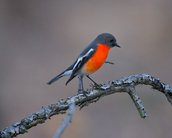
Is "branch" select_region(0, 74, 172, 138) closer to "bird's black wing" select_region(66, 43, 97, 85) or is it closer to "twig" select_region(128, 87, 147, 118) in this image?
"twig" select_region(128, 87, 147, 118)

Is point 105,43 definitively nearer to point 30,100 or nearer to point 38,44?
point 30,100

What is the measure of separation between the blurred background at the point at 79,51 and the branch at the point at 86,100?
18.1 ft

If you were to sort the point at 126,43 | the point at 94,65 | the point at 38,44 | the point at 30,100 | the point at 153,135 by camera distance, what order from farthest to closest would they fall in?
the point at 38,44
the point at 126,43
the point at 30,100
the point at 153,135
the point at 94,65

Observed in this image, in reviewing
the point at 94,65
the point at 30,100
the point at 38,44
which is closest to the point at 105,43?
the point at 94,65

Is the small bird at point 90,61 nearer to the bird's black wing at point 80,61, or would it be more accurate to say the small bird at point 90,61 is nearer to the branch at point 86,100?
the bird's black wing at point 80,61

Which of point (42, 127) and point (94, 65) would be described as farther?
point (42, 127)

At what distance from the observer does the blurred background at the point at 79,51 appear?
936cm

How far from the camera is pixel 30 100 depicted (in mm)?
10141

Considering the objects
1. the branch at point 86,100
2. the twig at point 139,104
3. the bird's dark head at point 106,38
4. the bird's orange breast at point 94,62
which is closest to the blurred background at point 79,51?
the bird's dark head at point 106,38

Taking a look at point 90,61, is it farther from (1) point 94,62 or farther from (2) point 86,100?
(2) point 86,100

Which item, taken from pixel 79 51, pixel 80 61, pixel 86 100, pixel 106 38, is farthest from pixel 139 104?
pixel 79 51

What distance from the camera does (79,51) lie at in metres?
10.8

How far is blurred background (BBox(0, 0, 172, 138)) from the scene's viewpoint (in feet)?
30.7

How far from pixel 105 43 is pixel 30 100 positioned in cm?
613
